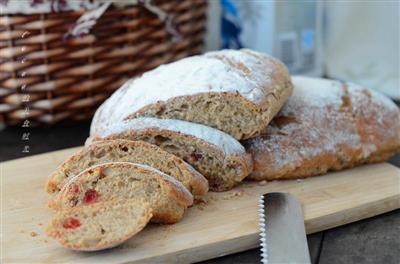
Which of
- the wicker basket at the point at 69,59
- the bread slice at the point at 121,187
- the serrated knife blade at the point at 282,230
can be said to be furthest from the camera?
the wicker basket at the point at 69,59

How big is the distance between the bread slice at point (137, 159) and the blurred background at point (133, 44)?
12.7 inches

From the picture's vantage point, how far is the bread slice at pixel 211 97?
1.12 metres

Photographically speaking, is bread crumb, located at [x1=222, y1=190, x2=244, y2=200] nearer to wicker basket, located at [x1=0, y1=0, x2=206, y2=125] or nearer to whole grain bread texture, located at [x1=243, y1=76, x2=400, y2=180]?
whole grain bread texture, located at [x1=243, y1=76, x2=400, y2=180]

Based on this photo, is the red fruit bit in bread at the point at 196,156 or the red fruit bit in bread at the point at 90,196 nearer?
the red fruit bit in bread at the point at 90,196

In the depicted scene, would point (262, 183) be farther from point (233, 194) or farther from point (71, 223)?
point (71, 223)

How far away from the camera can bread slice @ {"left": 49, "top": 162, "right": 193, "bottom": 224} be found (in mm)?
976

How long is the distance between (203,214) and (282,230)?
15cm

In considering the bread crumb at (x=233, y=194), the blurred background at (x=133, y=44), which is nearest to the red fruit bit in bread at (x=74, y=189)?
the bread crumb at (x=233, y=194)

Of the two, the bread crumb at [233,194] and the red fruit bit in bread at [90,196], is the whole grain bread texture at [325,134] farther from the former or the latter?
the red fruit bit in bread at [90,196]

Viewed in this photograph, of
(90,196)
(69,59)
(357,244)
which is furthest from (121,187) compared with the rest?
(69,59)

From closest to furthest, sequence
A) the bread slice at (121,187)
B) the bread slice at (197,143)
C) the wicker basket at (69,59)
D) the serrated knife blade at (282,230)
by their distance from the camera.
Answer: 1. the serrated knife blade at (282,230)
2. the bread slice at (121,187)
3. the bread slice at (197,143)
4. the wicker basket at (69,59)

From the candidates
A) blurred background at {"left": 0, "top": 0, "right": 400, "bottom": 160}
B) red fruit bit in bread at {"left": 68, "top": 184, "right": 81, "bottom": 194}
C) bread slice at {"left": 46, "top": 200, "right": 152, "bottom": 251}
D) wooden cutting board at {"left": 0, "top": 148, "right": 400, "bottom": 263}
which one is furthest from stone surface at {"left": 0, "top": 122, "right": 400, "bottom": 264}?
blurred background at {"left": 0, "top": 0, "right": 400, "bottom": 160}

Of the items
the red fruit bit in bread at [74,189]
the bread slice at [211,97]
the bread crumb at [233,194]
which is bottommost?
the bread crumb at [233,194]

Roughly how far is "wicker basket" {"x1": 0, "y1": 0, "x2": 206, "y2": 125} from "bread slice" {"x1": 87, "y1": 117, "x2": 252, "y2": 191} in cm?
38
